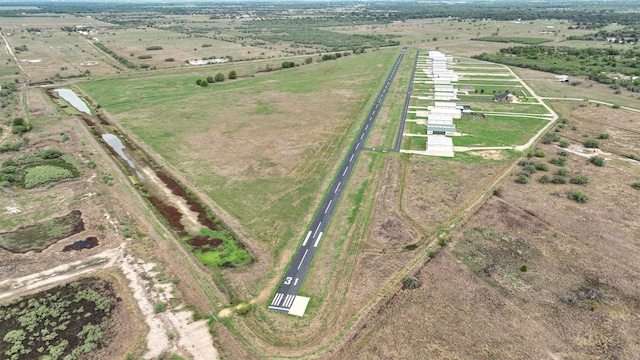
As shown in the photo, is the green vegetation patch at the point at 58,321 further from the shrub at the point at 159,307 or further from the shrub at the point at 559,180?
the shrub at the point at 559,180

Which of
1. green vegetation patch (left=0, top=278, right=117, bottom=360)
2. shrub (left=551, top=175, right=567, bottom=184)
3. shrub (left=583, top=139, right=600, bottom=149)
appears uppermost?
shrub (left=583, top=139, right=600, bottom=149)

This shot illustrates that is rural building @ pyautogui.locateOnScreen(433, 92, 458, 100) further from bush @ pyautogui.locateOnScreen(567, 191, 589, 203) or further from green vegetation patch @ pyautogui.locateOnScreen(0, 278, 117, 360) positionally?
green vegetation patch @ pyautogui.locateOnScreen(0, 278, 117, 360)

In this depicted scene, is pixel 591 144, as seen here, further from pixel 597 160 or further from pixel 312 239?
pixel 312 239

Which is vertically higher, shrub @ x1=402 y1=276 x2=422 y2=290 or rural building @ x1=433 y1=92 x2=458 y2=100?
rural building @ x1=433 y1=92 x2=458 y2=100

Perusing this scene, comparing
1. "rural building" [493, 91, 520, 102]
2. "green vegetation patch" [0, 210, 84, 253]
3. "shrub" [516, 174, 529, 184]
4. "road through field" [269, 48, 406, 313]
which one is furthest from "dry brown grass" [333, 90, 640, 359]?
"rural building" [493, 91, 520, 102]

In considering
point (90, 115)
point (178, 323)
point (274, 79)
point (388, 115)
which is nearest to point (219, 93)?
point (274, 79)

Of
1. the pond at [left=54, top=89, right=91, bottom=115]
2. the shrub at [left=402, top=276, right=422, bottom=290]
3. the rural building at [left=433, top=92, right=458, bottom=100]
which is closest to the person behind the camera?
the shrub at [left=402, top=276, right=422, bottom=290]

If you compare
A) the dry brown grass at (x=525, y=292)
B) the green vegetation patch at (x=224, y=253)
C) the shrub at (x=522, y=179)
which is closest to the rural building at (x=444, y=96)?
the shrub at (x=522, y=179)
